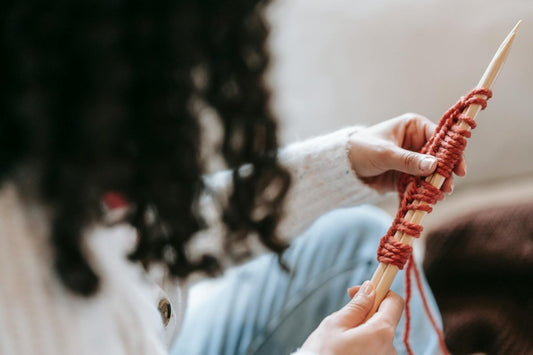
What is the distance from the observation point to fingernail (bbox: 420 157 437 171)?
537 millimetres

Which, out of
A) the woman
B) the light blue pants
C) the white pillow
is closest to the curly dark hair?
the woman

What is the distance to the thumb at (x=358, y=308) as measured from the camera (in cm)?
50

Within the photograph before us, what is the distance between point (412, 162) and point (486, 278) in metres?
0.38

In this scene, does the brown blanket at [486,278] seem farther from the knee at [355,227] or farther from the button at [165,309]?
the button at [165,309]

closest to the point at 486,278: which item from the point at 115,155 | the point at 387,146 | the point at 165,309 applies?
the point at 387,146

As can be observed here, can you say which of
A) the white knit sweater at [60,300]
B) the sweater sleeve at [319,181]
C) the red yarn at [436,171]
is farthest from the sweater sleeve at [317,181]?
the white knit sweater at [60,300]

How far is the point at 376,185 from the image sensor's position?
26.3 inches

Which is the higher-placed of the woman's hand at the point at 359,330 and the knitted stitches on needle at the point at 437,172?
the knitted stitches on needle at the point at 437,172

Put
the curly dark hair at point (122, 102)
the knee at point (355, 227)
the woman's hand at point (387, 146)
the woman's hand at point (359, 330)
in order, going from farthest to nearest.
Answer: the knee at point (355, 227) → the woman's hand at point (387, 146) → the woman's hand at point (359, 330) → the curly dark hair at point (122, 102)

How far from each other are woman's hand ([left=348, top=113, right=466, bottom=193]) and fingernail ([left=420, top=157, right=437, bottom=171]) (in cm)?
3

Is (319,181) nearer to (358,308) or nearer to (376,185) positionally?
(376,185)

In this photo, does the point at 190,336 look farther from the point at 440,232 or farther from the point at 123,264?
the point at 440,232

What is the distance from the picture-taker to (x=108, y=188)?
379 millimetres

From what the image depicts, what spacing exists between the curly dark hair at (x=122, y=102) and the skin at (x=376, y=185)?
0.16 metres
